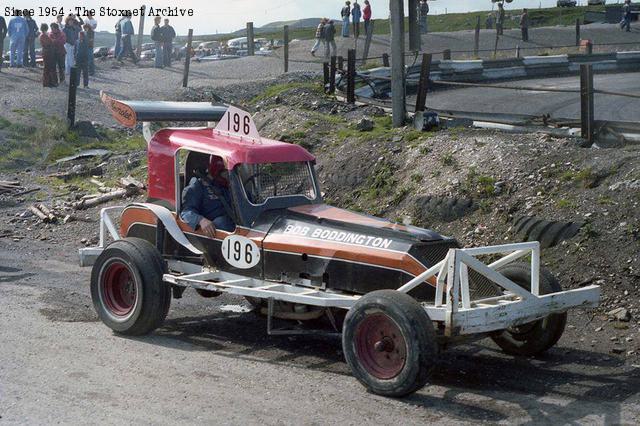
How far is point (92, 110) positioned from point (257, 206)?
1664 cm

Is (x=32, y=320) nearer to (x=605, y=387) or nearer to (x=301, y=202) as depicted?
(x=301, y=202)

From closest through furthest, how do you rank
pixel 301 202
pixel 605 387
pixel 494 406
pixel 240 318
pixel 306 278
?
1. pixel 494 406
2. pixel 605 387
3. pixel 306 278
4. pixel 301 202
5. pixel 240 318

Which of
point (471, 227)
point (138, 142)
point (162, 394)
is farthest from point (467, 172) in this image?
point (138, 142)

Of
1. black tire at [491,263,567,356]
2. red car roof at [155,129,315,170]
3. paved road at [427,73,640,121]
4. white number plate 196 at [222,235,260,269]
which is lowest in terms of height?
black tire at [491,263,567,356]

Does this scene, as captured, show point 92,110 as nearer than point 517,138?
No

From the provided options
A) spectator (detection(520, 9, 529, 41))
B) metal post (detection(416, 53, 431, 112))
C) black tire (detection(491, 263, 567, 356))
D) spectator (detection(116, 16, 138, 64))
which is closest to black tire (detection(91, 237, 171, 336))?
black tire (detection(491, 263, 567, 356))

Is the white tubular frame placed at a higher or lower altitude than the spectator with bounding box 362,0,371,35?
lower

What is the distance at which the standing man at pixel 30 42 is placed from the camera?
2908 centimetres

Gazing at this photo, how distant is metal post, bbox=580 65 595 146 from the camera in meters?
13.4

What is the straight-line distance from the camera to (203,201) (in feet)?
32.1

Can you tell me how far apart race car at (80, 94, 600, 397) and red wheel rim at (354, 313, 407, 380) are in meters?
0.01

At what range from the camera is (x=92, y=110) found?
25125mm

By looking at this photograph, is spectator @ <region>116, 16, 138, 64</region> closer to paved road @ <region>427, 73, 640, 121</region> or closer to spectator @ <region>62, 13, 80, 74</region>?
spectator @ <region>62, 13, 80, 74</region>

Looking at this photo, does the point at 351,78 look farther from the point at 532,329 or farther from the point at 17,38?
the point at 17,38
